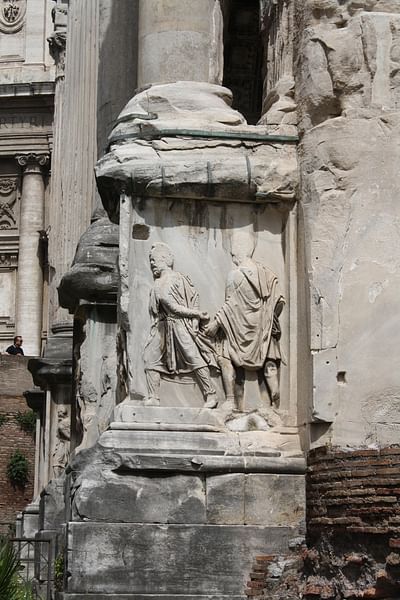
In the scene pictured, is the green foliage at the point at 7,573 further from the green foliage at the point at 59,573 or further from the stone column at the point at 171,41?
the stone column at the point at 171,41

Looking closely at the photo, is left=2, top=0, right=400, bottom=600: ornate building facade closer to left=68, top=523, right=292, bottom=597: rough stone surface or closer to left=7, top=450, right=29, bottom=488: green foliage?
left=68, top=523, right=292, bottom=597: rough stone surface

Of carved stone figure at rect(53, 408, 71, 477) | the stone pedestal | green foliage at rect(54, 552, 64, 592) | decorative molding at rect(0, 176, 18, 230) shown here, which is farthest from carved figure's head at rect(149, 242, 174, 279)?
decorative molding at rect(0, 176, 18, 230)

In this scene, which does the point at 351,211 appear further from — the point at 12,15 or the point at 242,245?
the point at 12,15

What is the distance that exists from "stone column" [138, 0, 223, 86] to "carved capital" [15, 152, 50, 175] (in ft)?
111

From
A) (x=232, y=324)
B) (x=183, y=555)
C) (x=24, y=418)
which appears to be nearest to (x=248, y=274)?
(x=232, y=324)

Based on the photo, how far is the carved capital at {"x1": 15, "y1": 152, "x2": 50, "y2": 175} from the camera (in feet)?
150

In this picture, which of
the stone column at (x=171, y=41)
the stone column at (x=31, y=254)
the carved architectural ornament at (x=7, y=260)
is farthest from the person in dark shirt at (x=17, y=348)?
the stone column at (x=171, y=41)

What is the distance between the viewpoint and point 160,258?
10.3 metres

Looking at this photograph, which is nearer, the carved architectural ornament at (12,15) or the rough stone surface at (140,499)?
the rough stone surface at (140,499)

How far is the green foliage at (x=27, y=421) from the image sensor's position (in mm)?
33781

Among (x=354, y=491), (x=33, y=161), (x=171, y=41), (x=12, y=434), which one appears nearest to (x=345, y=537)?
(x=354, y=491)

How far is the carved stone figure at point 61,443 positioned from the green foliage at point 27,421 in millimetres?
12997

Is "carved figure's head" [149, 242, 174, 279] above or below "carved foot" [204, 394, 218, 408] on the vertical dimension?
above

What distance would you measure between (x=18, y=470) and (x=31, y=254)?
44.1 ft
